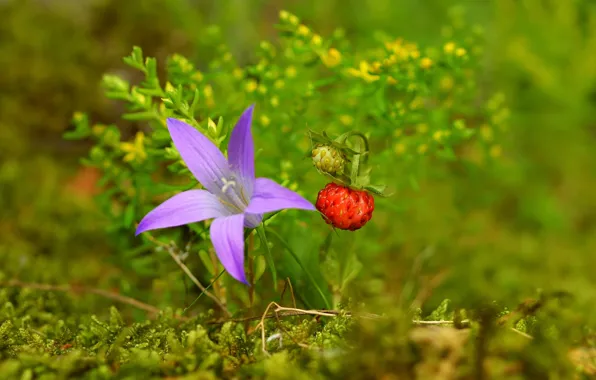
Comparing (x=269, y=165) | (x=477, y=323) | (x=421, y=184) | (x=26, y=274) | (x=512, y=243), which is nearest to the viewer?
(x=477, y=323)

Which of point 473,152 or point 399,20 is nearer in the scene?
point 473,152

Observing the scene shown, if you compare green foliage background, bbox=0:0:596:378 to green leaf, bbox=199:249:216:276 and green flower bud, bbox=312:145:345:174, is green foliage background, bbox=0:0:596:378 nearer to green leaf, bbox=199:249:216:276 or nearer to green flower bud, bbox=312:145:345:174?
green leaf, bbox=199:249:216:276

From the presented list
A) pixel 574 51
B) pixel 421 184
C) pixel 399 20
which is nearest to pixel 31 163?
pixel 421 184

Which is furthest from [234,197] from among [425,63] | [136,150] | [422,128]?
[422,128]

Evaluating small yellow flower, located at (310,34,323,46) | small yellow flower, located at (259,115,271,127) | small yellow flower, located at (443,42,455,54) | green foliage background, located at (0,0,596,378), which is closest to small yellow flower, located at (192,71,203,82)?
green foliage background, located at (0,0,596,378)

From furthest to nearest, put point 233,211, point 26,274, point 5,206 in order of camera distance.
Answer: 1. point 5,206
2. point 26,274
3. point 233,211

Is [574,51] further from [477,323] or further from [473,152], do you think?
[477,323]

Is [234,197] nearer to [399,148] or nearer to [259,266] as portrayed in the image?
[259,266]

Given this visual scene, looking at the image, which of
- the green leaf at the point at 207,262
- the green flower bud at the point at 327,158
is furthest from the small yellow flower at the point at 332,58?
the green leaf at the point at 207,262
